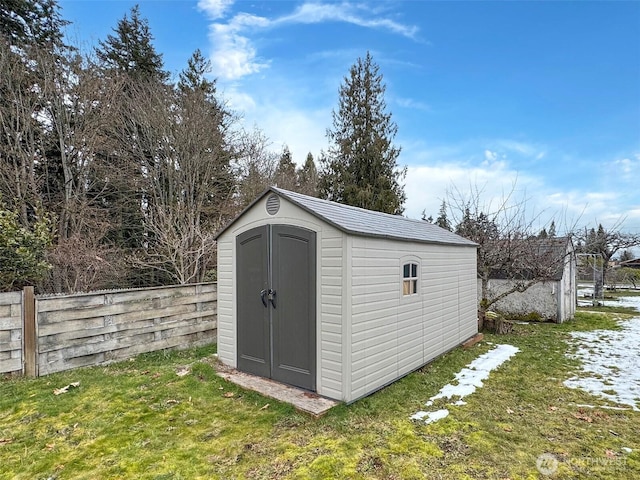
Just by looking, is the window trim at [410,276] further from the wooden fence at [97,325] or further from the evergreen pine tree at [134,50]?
the evergreen pine tree at [134,50]

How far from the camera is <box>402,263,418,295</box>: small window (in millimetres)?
5086

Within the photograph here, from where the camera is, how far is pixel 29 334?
181 inches

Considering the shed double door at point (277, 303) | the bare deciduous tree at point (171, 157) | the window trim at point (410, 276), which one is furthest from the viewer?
the bare deciduous tree at point (171, 157)

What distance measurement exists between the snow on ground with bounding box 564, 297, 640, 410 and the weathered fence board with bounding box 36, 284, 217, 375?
20.3 feet

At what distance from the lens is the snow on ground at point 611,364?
4.62 metres

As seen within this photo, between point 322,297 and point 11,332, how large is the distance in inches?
163

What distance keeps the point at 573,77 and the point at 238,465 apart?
11.4 m

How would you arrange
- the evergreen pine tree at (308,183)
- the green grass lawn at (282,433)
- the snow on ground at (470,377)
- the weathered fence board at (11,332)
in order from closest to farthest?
the green grass lawn at (282,433)
the snow on ground at (470,377)
the weathered fence board at (11,332)
the evergreen pine tree at (308,183)

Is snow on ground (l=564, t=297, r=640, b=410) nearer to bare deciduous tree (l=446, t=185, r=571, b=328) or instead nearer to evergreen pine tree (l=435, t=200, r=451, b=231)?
bare deciduous tree (l=446, t=185, r=571, b=328)

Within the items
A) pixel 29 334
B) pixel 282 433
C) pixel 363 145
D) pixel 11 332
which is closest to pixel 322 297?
pixel 282 433

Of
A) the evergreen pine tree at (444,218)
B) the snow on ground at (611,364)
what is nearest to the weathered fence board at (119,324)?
the snow on ground at (611,364)

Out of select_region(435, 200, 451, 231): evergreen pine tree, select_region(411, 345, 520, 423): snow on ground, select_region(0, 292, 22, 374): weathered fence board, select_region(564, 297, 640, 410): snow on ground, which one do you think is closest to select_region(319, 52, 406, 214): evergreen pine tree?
select_region(435, 200, 451, 231): evergreen pine tree

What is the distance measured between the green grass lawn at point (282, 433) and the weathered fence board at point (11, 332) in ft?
0.91

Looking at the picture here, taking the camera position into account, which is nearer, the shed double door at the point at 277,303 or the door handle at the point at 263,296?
the shed double door at the point at 277,303
